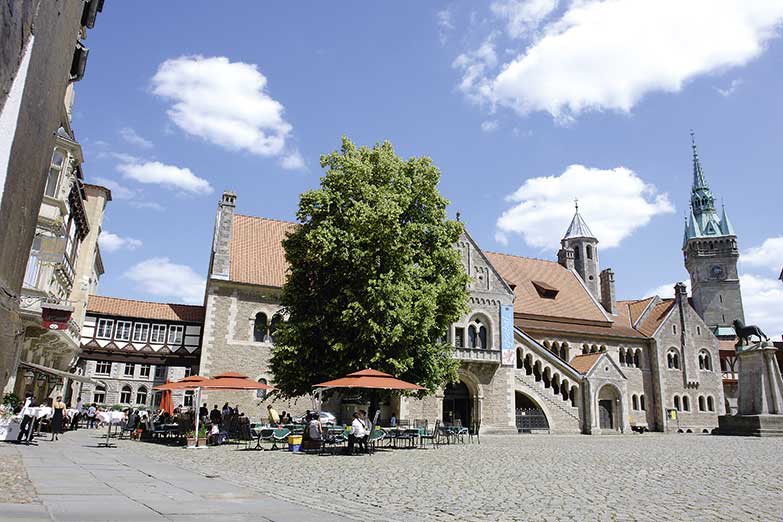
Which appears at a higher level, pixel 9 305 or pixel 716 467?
pixel 9 305

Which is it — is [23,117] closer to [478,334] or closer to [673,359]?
[478,334]

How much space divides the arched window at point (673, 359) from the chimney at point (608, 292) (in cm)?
594

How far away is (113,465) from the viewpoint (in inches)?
496

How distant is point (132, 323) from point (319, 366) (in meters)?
20.7

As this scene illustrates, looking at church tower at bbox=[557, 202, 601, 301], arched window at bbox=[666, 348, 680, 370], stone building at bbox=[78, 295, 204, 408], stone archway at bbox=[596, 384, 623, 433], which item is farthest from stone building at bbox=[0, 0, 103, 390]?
church tower at bbox=[557, 202, 601, 301]

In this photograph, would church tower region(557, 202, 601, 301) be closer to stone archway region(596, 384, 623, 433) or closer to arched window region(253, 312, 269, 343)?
stone archway region(596, 384, 623, 433)

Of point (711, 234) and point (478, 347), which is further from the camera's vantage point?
point (711, 234)

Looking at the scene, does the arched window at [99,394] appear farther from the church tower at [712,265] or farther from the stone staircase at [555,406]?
the church tower at [712,265]

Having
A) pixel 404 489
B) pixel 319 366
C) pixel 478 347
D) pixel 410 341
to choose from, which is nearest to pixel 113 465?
pixel 404 489

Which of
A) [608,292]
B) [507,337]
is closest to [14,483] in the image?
[507,337]

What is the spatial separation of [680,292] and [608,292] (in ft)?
19.5

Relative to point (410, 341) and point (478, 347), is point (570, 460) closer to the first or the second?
point (410, 341)

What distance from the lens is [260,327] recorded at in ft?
113

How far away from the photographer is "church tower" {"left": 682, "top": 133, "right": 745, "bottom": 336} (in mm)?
94938
